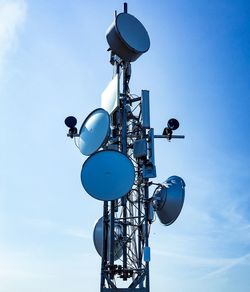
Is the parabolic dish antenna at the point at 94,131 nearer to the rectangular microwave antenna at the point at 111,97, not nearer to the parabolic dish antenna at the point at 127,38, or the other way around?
the rectangular microwave antenna at the point at 111,97

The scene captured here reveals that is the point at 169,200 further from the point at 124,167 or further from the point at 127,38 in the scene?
the point at 127,38

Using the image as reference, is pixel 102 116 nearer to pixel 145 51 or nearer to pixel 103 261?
pixel 145 51

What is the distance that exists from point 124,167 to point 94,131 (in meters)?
2.13

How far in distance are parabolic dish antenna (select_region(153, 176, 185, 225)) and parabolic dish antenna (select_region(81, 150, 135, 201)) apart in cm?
206

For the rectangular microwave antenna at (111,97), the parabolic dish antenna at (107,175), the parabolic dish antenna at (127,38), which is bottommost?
the parabolic dish antenna at (107,175)

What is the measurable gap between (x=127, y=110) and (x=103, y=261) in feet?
16.8

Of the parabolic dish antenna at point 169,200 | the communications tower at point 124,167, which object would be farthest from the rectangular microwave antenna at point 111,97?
the parabolic dish antenna at point 169,200

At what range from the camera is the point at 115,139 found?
13.7 meters

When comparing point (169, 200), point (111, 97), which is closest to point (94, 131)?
point (111, 97)

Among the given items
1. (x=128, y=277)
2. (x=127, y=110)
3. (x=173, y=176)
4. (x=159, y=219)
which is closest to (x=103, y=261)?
(x=128, y=277)

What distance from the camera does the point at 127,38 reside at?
45.5 ft

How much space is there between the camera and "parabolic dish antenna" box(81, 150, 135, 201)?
1175 centimetres

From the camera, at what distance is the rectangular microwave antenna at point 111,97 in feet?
45.6

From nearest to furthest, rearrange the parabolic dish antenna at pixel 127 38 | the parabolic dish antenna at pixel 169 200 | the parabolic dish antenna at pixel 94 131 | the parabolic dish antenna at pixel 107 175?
the parabolic dish antenna at pixel 107 175 < the parabolic dish antenna at pixel 94 131 < the parabolic dish antenna at pixel 169 200 < the parabolic dish antenna at pixel 127 38
